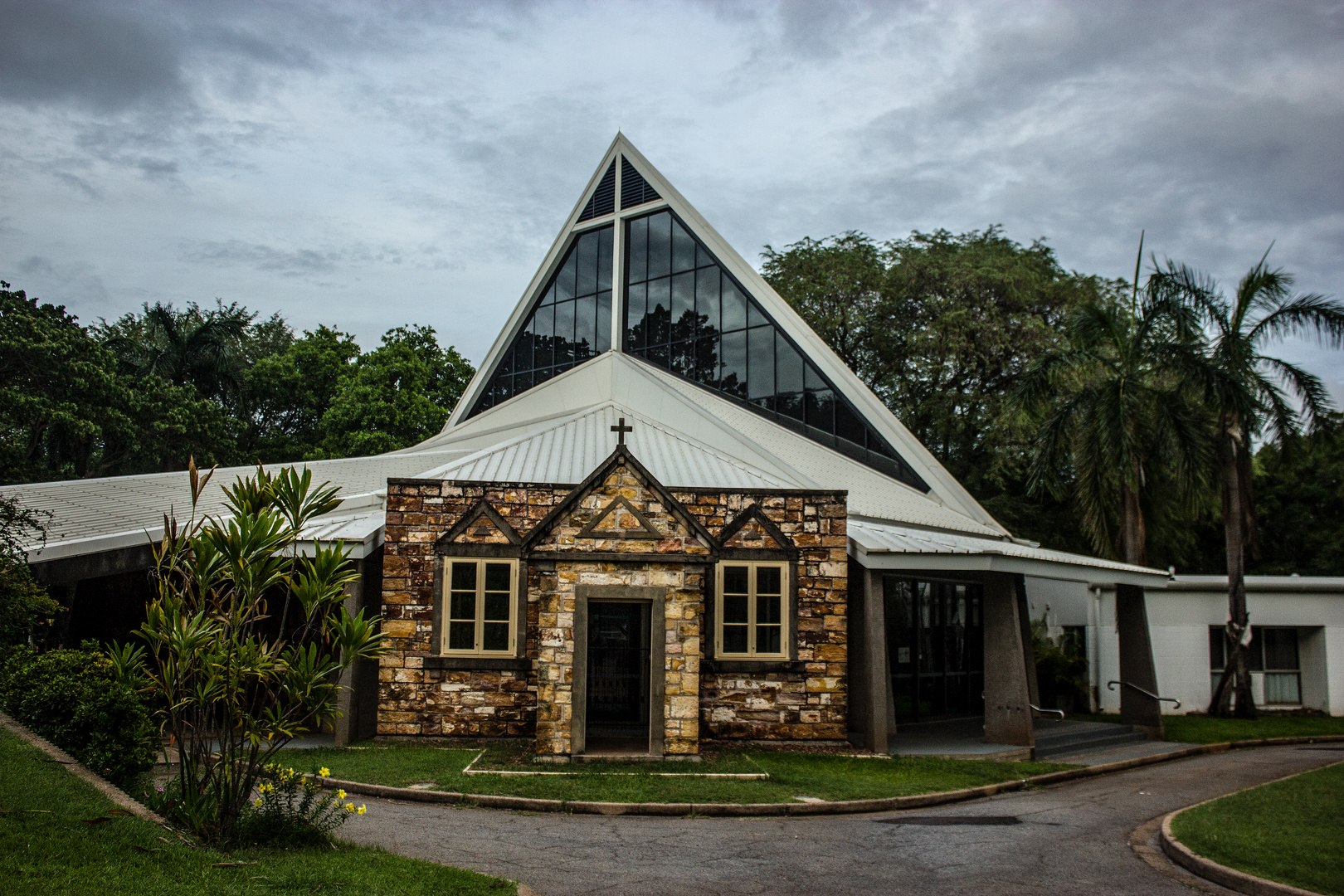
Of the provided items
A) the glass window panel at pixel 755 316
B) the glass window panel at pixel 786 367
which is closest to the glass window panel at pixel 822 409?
the glass window panel at pixel 786 367

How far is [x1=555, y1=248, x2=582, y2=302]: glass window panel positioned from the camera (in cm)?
2561

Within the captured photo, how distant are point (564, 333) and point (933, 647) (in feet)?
40.0

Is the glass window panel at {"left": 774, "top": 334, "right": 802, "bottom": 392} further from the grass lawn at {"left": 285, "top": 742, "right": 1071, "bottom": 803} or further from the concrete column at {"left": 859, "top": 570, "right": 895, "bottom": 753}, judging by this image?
the grass lawn at {"left": 285, "top": 742, "right": 1071, "bottom": 803}

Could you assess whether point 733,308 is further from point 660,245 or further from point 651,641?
point 651,641

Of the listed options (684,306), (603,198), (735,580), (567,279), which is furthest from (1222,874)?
(603,198)

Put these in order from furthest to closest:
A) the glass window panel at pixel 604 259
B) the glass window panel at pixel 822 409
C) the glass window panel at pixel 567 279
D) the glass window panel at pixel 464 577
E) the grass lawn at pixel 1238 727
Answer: the glass window panel at pixel 567 279
the glass window panel at pixel 604 259
the glass window panel at pixel 822 409
the grass lawn at pixel 1238 727
the glass window panel at pixel 464 577

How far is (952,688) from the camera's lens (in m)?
18.8

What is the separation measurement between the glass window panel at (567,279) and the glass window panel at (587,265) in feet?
0.51

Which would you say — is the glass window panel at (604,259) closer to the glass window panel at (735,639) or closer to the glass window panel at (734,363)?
the glass window panel at (734,363)

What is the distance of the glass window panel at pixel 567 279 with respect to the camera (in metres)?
25.6

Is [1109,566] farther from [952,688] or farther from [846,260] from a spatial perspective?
[846,260]

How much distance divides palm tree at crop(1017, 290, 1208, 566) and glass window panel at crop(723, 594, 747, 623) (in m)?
9.44

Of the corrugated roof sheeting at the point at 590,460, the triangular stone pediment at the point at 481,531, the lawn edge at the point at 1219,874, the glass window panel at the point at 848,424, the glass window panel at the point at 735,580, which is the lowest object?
the lawn edge at the point at 1219,874

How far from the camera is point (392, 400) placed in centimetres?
3616
